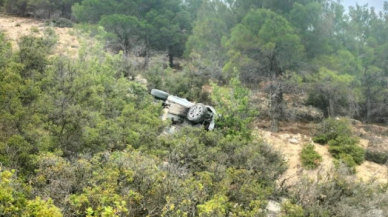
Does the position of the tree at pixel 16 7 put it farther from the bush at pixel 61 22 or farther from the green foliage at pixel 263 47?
the green foliage at pixel 263 47

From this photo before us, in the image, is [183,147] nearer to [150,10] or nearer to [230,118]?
[230,118]

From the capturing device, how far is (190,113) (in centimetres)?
1298

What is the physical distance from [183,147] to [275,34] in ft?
32.5

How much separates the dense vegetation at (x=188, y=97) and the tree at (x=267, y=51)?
6 centimetres

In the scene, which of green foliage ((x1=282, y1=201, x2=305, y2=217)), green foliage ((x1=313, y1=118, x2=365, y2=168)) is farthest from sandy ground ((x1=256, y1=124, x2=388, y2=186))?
green foliage ((x1=282, y1=201, x2=305, y2=217))

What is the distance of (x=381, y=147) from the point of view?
16.0 m

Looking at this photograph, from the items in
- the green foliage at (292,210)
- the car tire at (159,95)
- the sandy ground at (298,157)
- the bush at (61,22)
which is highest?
the bush at (61,22)

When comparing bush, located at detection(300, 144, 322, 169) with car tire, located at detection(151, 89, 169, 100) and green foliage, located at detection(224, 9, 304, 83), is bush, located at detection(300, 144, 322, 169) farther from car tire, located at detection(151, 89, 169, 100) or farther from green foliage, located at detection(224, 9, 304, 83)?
car tire, located at detection(151, 89, 169, 100)

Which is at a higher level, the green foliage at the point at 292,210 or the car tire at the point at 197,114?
the car tire at the point at 197,114

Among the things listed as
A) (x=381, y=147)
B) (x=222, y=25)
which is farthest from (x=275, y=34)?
(x=381, y=147)

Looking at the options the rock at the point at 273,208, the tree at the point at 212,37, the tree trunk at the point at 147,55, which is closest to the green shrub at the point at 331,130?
the rock at the point at 273,208

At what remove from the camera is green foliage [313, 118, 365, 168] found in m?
13.5

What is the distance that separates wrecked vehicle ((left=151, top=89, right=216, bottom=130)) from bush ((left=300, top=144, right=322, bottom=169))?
3.95m

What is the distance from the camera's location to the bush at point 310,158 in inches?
503
